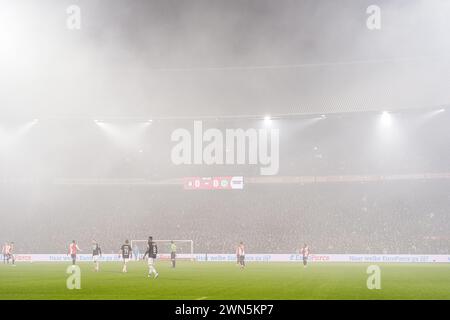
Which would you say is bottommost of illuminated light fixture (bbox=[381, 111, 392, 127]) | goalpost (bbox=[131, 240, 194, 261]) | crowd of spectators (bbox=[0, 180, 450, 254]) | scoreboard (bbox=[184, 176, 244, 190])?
goalpost (bbox=[131, 240, 194, 261])

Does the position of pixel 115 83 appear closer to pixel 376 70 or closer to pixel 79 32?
pixel 79 32

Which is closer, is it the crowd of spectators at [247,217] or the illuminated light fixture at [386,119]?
the crowd of spectators at [247,217]

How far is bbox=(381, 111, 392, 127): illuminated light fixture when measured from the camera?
57.3 m

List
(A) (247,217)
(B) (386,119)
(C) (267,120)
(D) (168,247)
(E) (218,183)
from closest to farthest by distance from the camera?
(D) (168,247)
(B) (386,119)
(C) (267,120)
(E) (218,183)
(A) (247,217)

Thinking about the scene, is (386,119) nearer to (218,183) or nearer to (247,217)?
(247,217)

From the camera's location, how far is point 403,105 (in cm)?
5478

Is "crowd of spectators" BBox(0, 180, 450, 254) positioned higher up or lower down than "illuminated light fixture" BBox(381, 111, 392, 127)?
lower down

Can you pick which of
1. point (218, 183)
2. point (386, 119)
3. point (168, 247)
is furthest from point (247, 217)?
point (386, 119)

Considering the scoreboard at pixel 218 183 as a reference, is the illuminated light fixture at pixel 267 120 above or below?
above

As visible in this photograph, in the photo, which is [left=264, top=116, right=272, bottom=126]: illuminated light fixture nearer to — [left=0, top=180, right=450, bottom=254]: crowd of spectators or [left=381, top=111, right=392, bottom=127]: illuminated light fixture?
[left=0, top=180, right=450, bottom=254]: crowd of spectators

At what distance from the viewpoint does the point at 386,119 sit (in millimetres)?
59125

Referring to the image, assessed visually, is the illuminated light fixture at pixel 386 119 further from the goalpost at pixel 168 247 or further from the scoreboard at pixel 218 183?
the goalpost at pixel 168 247

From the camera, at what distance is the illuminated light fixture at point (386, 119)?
57.3 metres

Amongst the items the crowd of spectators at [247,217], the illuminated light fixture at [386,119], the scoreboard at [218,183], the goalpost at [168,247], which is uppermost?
the illuminated light fixture at [386,119]
